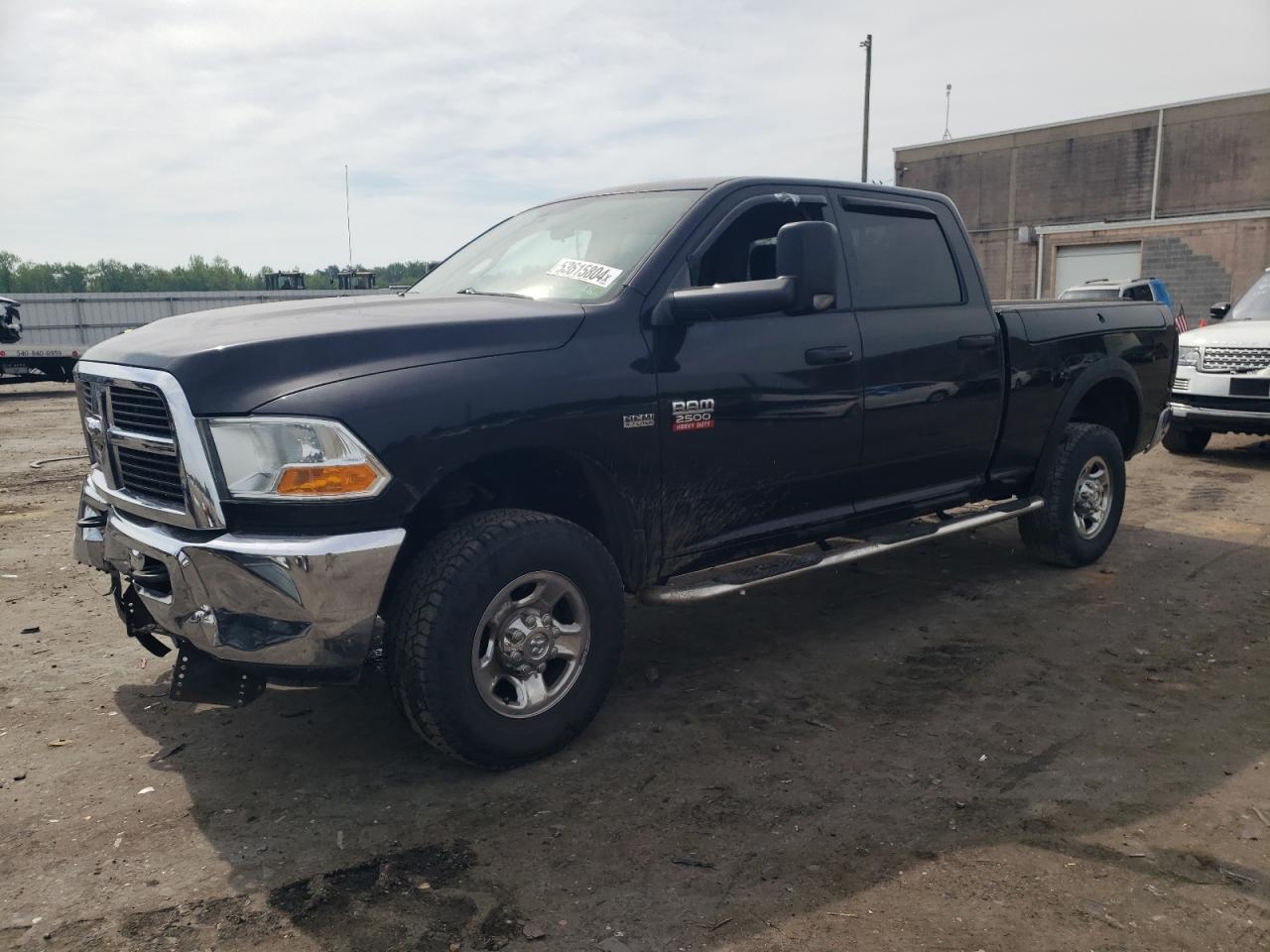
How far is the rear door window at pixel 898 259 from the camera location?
15.1 feet

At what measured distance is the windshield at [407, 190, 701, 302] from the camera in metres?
3.90

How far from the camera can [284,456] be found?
9.65 feet

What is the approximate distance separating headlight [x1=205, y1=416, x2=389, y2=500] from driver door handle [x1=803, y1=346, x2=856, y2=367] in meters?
2.00

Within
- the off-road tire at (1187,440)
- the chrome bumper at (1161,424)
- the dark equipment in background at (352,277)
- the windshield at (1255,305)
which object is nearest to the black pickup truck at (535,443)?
the chrome bumper at (1161,424)

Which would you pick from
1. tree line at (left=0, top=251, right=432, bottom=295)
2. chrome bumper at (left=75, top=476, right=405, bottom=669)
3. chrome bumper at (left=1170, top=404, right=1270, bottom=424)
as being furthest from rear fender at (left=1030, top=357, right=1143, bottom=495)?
tree line at (left=0, top=251, right=432, bottom=295)

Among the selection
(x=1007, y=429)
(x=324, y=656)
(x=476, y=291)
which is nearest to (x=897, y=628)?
(x=1007, y=429)

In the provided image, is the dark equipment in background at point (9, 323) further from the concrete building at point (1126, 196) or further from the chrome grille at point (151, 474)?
the concrete building at point (1126, 196)

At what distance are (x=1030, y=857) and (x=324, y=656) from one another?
213cm

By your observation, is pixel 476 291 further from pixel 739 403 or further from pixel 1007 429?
pixel 1007 429

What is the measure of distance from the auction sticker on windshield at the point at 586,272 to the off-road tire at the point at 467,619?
3.14 feet

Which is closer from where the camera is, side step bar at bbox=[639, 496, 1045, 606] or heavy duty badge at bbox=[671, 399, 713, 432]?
heavy duty badge at bbox=[671, 399, 713, 432]

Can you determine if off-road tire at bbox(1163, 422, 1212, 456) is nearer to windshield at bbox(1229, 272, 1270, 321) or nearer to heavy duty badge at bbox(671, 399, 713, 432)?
windshield at bbox(1229, 272, 1270, 321)

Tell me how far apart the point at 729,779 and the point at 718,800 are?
0.15 meters

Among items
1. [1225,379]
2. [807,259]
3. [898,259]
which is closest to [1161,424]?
[898,259]
